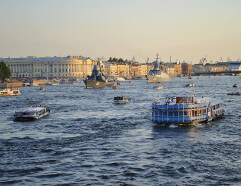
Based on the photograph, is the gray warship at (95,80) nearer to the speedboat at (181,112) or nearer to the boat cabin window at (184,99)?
the boat cabin window at (184,99)

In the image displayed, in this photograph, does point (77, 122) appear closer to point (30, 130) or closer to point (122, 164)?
point (30, 130)

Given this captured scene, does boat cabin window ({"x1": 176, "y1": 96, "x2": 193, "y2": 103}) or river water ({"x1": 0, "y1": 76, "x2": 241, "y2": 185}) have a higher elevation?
boat cabin window ({"x1": 176, "y1": 96, "x2": 193, "y2": 103})

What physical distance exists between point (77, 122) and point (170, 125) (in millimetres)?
11515

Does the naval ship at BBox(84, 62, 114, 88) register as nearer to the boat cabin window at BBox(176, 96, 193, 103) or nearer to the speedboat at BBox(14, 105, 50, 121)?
the speedboat at BBox(14, 105, 50, 121)

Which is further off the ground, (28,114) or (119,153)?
(28,114)

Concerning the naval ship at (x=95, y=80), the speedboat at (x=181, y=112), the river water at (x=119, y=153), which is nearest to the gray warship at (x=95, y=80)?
the naval ship at (x=95, y=80)

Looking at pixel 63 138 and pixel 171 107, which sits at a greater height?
pixel 171 107

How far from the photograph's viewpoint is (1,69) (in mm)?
132750

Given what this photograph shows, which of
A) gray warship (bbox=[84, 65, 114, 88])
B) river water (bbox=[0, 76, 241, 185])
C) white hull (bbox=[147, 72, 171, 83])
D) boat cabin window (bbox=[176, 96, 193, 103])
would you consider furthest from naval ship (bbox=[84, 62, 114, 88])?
boat cabin window (bbox=[176, 96, 193, 103])

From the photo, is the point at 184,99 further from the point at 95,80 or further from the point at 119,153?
A: the point at 95,80

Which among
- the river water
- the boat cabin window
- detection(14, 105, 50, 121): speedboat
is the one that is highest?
the boat cabin window

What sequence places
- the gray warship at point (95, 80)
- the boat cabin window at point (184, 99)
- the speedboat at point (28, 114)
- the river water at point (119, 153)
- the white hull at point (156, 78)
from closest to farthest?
the river water at point (119, 153) < the boat cabin window at point (184, 99) < the speedboat at point (28, 114) < the gray warship at point (95, 80) < the white hull at point (156, 78)

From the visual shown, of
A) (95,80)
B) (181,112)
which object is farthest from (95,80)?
(181,112)

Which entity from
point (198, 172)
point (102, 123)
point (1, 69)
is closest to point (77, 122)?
point (102, 123)
